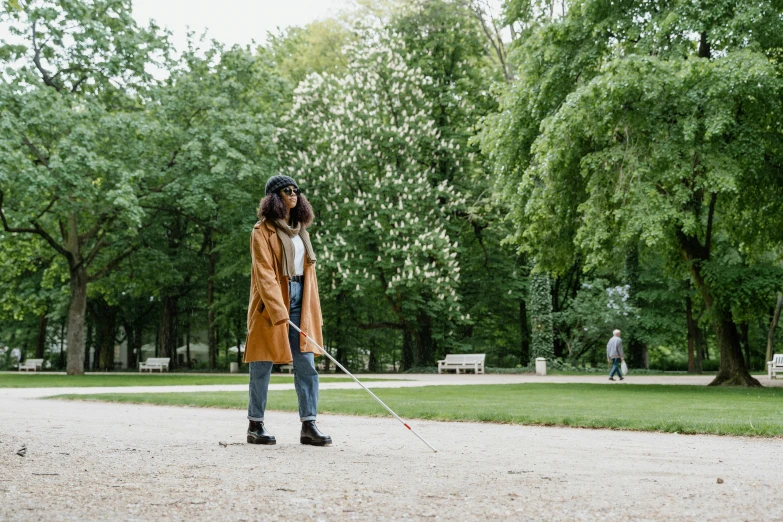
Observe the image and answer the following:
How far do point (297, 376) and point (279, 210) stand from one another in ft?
4.52

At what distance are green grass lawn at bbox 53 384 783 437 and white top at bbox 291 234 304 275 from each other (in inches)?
151

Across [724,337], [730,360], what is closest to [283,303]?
[724,337]

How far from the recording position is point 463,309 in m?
35.4

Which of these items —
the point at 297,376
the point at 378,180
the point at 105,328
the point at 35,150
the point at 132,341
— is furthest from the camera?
the point at 132,341

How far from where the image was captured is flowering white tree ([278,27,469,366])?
28188 mm

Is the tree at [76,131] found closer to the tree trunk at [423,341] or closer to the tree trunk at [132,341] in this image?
the tree trunk at [423,341]

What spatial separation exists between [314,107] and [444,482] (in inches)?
1065

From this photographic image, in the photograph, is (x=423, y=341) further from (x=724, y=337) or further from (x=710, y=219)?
(x=710, y=219)

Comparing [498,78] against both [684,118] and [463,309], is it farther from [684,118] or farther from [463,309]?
[684,118]

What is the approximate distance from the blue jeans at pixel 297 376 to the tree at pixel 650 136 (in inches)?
392

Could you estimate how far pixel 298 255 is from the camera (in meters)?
7.24

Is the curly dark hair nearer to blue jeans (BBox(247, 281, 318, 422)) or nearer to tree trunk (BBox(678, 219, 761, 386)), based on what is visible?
blue jeans (BBox(247, 281, 318, 422))

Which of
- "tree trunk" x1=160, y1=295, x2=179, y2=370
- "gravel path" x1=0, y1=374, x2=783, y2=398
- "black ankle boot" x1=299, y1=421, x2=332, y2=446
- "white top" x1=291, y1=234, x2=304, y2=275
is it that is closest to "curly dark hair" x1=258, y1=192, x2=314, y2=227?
"white top" x1=291, y1=234, x2=304, y2=275

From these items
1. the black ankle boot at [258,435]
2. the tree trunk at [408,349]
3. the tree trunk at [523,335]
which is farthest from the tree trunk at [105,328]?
the black ankle boot at [258,435]
